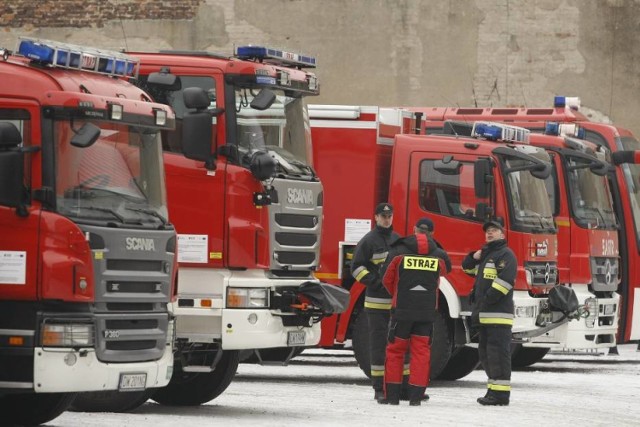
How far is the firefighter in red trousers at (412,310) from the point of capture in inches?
583

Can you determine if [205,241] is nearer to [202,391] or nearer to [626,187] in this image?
[202,391]

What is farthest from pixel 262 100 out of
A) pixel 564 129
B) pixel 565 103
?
pixel 565 103

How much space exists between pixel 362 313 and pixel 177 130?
4.06m

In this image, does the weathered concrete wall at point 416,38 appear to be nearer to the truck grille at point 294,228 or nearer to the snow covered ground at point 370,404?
the snow covered ground at point 370,404

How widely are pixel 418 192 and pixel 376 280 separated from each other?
2.09 metres

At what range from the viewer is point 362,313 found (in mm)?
17359

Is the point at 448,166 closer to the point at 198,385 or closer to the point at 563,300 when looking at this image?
the point at 563,300

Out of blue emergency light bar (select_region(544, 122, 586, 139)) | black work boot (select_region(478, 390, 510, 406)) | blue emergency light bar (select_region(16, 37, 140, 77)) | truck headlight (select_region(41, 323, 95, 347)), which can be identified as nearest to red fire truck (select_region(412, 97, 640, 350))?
blue emergency light bar (select_region(544, 122, 586, 139))

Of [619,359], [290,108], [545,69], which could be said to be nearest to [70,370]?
[290,108]

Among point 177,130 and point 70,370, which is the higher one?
point 177,130

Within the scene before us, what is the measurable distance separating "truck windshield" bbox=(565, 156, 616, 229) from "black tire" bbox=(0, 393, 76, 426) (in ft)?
30.7

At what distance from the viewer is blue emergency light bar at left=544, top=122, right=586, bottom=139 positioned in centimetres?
2058

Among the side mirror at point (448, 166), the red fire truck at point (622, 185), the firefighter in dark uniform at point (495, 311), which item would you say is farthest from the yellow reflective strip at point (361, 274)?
the red fire truck at point (622, 185)

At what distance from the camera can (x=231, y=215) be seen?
14109 mm
